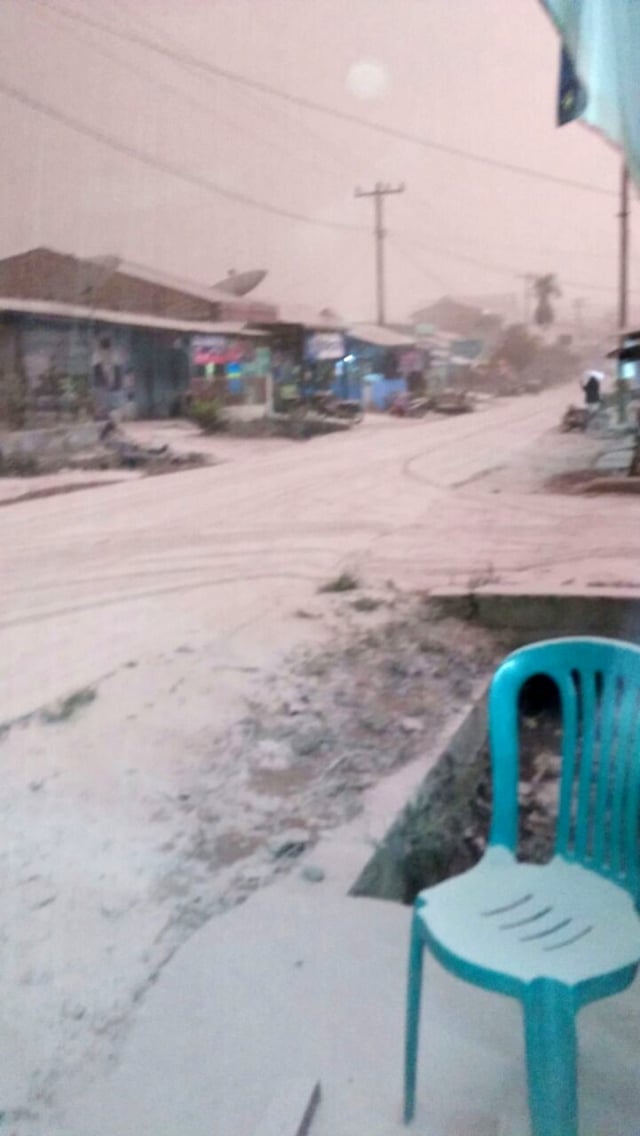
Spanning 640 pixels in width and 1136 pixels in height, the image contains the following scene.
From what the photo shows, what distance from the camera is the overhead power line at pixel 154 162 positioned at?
1.94m

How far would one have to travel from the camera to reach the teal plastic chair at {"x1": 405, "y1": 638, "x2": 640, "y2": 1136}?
1395 millimetres

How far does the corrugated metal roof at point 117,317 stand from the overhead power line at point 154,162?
0.24 meters

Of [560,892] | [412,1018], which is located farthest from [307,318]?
[412,1018]

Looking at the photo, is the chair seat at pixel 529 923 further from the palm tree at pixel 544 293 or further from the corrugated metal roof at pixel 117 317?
the corrugated metal roof at pixel 117 317

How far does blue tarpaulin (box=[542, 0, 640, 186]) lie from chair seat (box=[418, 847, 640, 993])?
1306 millimetres

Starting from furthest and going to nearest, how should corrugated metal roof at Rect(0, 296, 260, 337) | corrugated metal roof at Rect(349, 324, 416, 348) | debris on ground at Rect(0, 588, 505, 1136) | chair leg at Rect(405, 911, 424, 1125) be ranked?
corrugated metal roof at Rect(349, 324, 416, 348) < corrugated metal roof at Rect(0, 296, 260, 337) < debris on ground at Rect(0, 588, 505, 1136) < chair leg at Rect(405, 911, 424, 1125)

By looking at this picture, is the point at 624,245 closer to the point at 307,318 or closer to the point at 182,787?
the point at 307,318

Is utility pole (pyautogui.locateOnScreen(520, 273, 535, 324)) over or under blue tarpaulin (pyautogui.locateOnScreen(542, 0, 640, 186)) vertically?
under

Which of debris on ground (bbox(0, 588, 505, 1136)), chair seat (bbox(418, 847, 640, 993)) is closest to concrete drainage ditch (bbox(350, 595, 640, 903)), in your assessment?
debris on ground (bbox(0, 588, 505, 1136))

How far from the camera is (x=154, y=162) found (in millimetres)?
1968

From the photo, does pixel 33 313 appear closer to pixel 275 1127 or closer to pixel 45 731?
pixel 45 731

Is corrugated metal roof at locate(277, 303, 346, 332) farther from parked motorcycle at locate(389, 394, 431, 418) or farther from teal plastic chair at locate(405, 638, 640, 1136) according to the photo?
teal plastic chair at locate(405, 638, 640, 1136)

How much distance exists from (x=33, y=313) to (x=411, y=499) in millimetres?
836

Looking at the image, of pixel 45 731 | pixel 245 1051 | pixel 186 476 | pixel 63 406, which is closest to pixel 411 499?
pixel 186 476
